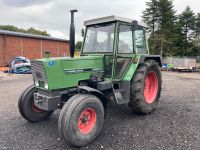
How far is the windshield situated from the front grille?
4.81 feet

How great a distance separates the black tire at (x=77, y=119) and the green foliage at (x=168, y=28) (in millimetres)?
28300

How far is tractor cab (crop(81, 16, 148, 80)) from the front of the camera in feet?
15.9

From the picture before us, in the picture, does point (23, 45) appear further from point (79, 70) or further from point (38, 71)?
point (79, 70)

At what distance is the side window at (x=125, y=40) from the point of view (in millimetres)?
4982

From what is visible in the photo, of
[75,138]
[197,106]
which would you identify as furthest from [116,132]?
[197,106]

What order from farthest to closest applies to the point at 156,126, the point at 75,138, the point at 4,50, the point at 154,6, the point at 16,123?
the point at 154,6 → the point at 4,50 → the point at 16,123 → the point at 156,126 → the point at 75,138

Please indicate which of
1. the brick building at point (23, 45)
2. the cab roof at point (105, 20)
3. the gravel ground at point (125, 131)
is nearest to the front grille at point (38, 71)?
the gravel ground at point (125, 131)

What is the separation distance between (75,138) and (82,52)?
2432 millimetres

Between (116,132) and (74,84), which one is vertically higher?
(74,84)

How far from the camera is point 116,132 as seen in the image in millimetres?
4352

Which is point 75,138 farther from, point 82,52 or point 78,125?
point 82,52

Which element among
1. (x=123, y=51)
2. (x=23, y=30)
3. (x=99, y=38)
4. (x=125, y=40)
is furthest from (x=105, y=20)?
(x=23, y=30)

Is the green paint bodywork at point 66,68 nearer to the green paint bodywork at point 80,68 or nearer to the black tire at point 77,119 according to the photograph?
the green paint bodywork at point 80,68

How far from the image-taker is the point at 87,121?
3.98 m
